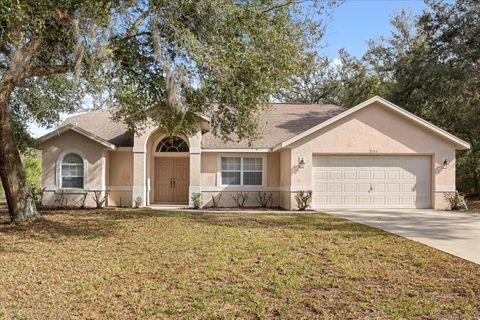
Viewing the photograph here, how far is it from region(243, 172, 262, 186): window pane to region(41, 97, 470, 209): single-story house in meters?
0.05

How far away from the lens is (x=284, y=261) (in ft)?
25.1

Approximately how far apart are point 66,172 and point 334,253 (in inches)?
586

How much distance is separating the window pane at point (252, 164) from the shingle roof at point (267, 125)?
0.69 m

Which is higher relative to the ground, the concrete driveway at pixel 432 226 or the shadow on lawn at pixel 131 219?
the shadow on lawn at pixel 131 219

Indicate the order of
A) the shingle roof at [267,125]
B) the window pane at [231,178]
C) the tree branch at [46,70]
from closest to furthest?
the tree branch at [46,70] < the window pane at [231,178] < the shingle roof at [267,125]

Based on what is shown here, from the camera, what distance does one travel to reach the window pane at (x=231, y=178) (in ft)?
65.4

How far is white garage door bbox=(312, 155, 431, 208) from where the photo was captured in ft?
60.1

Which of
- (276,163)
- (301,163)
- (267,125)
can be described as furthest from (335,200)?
(267,125)

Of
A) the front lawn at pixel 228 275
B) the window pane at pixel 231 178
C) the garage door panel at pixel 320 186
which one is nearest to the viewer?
the front lawn at pixel 228 275

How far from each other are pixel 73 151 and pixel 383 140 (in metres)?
13.5

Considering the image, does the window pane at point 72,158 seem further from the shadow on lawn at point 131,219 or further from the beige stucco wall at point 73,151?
the shadow on lawn at point 131,219

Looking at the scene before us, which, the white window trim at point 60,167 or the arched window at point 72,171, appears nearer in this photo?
the white window trim at point 60,167

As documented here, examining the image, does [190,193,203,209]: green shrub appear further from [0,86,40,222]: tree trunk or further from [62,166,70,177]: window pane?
[0,86,40,222]: tree trunk

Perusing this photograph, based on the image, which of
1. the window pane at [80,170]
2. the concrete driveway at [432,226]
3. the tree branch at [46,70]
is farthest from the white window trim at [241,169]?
the tree branch at [46,70]
